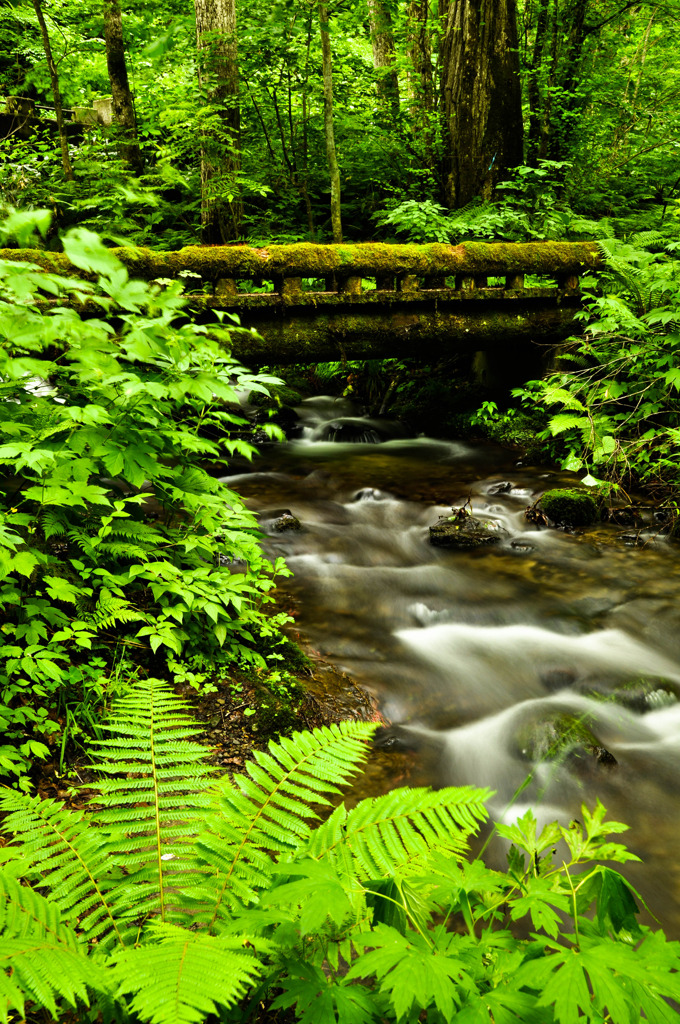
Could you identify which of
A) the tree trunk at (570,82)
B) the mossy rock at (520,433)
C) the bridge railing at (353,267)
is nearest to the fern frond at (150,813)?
the bridge railing at (353,267)

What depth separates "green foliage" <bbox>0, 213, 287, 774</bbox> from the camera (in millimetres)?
2342

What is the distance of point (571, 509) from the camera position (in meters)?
6.00

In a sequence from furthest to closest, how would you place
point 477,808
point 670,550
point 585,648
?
point 670,550 → point 585,648 → point 477,808

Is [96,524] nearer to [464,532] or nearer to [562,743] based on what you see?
[562,743]

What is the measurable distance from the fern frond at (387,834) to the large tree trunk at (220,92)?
25.1ft

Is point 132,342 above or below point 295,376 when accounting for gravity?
above

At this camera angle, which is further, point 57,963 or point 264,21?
point 264,21

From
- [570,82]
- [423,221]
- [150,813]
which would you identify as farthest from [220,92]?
[150,813]

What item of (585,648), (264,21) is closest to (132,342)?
(585,648)

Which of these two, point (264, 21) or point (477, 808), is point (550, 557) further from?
point (264, 21)

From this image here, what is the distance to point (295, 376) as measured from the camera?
11961 millimetres

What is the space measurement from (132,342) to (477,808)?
2.31 m

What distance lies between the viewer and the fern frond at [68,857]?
4.41ft

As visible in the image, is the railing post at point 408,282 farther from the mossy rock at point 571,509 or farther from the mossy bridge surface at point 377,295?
the mossy rock at point 571,509
